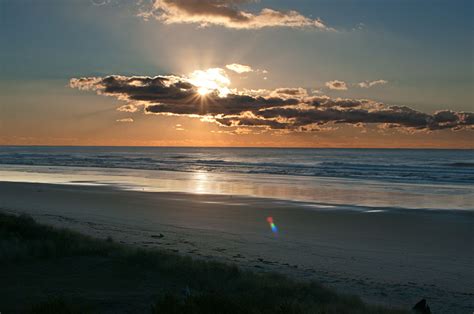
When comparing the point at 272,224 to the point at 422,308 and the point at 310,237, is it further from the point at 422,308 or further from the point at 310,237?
the point at 422,308

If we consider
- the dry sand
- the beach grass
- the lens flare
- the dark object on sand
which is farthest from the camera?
the lens flare

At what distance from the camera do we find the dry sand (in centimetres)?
1168

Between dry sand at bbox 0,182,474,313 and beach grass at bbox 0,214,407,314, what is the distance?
1.73 meters

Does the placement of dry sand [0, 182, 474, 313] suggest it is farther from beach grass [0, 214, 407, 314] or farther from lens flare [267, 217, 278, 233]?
beach grass [0, 214, 407, 314]

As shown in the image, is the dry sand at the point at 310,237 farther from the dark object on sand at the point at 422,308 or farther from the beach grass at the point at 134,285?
the beach grass at the point at 134,285

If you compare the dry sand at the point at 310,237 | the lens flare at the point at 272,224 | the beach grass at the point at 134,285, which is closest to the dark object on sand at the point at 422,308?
the beach grass at the point at 134,285

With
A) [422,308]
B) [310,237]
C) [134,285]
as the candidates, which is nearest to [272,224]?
[310,237]

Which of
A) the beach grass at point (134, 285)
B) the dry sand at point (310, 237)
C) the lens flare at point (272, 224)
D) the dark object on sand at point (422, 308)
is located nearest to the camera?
the beach grass at point (134, 285)

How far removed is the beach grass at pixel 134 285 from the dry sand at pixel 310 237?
5.67ft

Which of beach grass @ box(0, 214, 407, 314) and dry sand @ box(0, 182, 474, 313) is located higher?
beach grass @ box(0, 214, 407, 314)

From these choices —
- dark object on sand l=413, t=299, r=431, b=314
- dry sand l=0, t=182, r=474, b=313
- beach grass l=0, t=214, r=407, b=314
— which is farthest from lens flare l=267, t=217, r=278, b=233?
dark object on sand l=413, t=299, r=431, b=314

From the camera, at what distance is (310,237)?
17.2 meters

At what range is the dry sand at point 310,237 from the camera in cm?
1168

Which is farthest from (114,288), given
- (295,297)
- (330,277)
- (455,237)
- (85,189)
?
(85,189)
